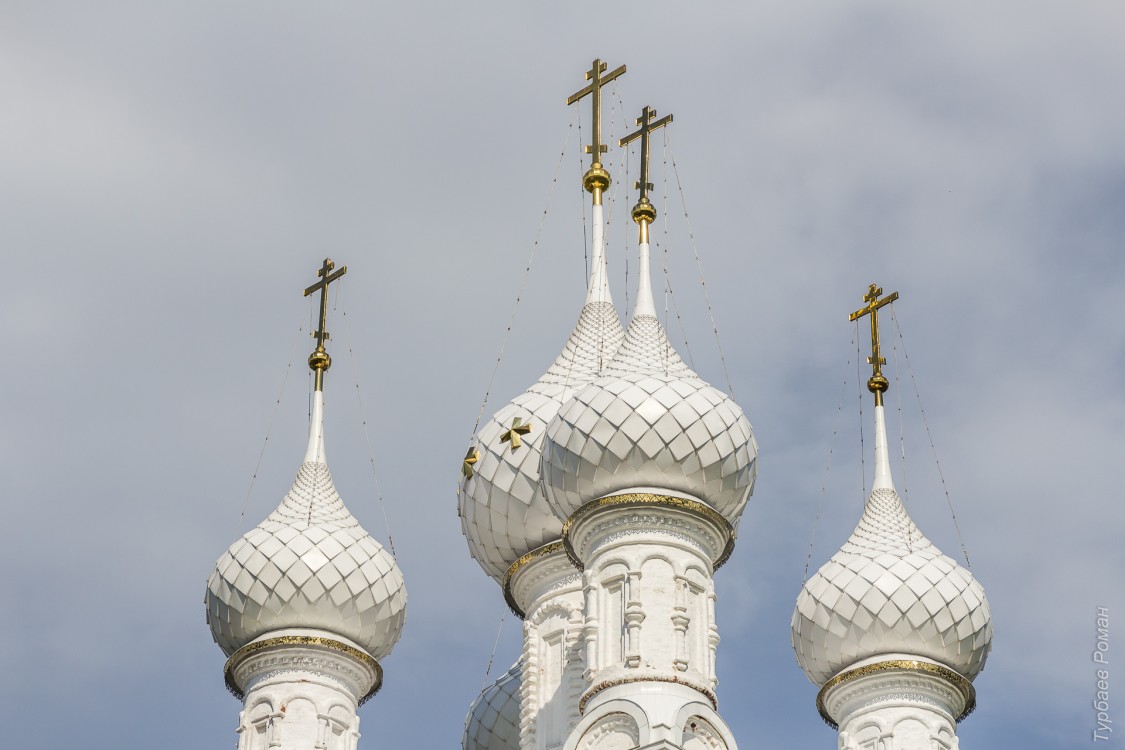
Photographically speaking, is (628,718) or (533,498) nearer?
(628,718)

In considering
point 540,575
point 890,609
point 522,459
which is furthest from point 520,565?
point 890,609

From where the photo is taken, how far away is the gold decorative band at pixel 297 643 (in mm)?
31484

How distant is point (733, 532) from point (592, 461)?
1.66 metres

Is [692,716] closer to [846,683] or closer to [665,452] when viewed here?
[665,452]

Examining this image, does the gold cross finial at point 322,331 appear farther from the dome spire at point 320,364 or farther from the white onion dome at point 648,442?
the white onion dome at point 648,442

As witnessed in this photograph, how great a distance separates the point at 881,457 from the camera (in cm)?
3466

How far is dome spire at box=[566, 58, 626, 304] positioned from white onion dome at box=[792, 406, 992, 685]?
413 cm

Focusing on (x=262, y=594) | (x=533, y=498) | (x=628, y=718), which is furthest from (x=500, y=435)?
(x=628, y=718)

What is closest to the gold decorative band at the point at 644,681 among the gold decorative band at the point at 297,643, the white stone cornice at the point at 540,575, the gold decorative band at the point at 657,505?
the gold decorative band at the point at 657,505

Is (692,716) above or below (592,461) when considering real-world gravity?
below

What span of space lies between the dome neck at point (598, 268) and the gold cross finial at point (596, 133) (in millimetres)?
215

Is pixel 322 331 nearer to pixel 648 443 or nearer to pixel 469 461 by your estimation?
pixel 469 461

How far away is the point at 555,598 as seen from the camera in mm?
31672

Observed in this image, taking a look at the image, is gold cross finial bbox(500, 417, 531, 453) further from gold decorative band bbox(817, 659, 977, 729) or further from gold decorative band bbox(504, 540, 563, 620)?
gold decorative band bbox(817, 659, 977, 729)
